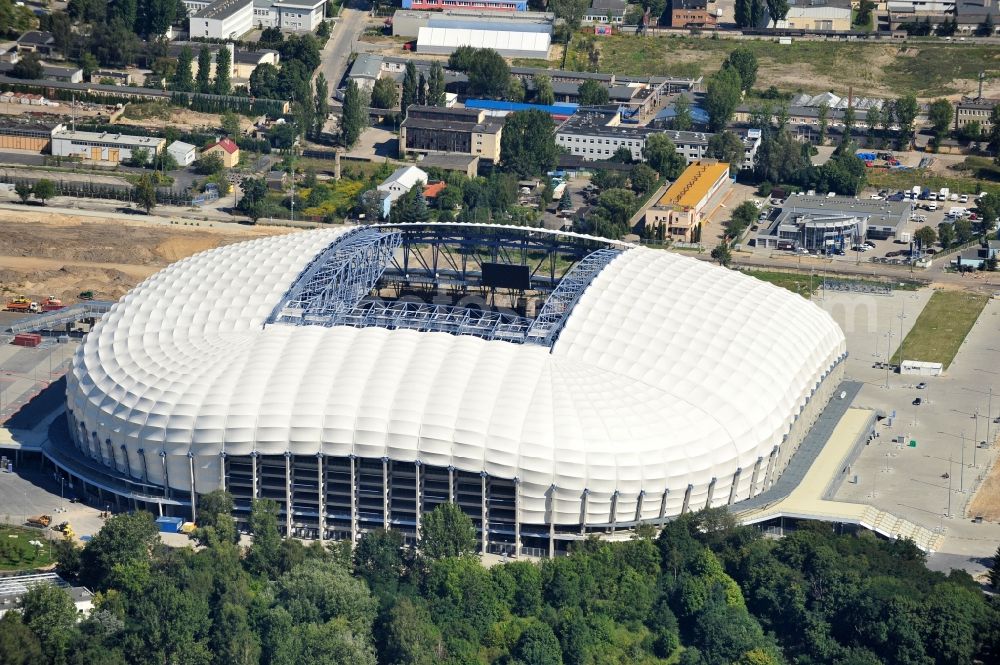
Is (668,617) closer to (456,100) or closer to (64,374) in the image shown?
(64,374)

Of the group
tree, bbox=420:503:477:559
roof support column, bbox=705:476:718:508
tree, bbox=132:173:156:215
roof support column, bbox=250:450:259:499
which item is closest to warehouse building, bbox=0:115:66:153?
tree, bbox=132:173:156:215

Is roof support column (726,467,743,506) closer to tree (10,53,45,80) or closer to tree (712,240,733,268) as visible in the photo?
tree (712,240,733,268)

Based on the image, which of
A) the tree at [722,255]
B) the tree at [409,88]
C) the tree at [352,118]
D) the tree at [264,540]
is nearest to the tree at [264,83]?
the tree at [352,118]

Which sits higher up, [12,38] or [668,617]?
[12,38]

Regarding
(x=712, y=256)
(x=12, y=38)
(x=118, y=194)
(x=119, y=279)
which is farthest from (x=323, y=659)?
(x=12, y=38)

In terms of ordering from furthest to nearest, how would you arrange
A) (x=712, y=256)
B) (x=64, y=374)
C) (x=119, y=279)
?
(x=712, y=256), (x=119, y=279), (x=64, y=374)

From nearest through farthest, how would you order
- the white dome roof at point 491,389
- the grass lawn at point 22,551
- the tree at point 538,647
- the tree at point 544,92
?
the tree at point 538,647 < the grass lawn at point 22,551 < the white dome roof at point 491,389 < the tree at point 544,92

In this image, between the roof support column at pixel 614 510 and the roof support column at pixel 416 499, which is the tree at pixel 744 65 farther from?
the roof support column at pixel 416 499

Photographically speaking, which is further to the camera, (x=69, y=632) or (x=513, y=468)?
(x=513, y=468)
